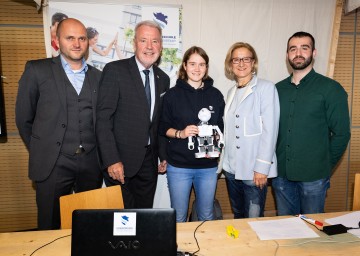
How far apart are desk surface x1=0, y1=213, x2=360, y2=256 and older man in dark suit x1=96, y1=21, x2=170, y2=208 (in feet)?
3.12

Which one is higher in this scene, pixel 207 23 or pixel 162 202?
pixel 207 23

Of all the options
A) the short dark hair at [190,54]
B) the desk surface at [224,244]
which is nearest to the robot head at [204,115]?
the short dark hair at [190,54]

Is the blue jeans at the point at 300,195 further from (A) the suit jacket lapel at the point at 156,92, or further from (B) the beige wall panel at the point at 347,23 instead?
(B) the beige wall panel at the point at 347,23

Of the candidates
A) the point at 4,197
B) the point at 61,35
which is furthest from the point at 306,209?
the point at 4,197

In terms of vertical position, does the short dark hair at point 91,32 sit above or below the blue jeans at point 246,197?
above

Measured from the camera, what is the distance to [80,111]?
8.09 feet

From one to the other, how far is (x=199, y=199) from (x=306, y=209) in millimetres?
943

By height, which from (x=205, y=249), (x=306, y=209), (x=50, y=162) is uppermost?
(x=50, y=162)

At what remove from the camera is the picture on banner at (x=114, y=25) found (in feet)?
10.1

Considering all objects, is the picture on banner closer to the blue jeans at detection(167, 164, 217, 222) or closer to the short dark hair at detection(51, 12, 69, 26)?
the short dark hair at detection(51, 12, 69, 26)

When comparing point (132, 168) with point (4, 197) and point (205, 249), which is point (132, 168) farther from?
point (4, 197)

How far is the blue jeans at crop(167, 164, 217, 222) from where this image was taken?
8.52 ft

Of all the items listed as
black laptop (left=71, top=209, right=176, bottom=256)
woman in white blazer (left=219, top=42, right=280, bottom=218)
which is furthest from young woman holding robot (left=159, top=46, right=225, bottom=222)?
black laptop (left=71, top=209, right=176, bottom=256)

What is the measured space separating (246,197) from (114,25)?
223cm
